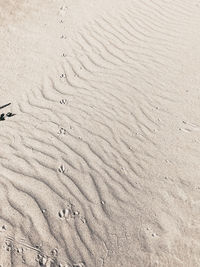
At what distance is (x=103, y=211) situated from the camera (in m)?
3.87

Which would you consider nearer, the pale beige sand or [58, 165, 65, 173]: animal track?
the pale beige sand

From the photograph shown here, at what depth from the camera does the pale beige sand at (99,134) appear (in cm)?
360

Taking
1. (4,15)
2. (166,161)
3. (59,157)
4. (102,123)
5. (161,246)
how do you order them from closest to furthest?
1. (161,246)
2. (59,157)
3. (166,161)
4. (102,123)
5. (4,15)

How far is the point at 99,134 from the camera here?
15.8 ft

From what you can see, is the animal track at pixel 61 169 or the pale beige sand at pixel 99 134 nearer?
the pale beige sand at pixel 99 134

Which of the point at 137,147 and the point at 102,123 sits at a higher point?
the point at 102,123

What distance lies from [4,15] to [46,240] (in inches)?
230

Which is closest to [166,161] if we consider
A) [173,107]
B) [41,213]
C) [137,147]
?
[137,147]

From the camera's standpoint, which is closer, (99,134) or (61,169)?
(61,169)

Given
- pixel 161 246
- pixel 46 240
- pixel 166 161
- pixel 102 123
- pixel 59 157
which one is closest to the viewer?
pixel 46 240

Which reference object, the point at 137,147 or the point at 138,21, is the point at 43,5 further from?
the point at 137,147

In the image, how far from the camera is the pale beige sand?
11.8 feet

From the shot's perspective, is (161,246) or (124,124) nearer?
(161,246)

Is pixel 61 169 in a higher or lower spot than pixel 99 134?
lower
